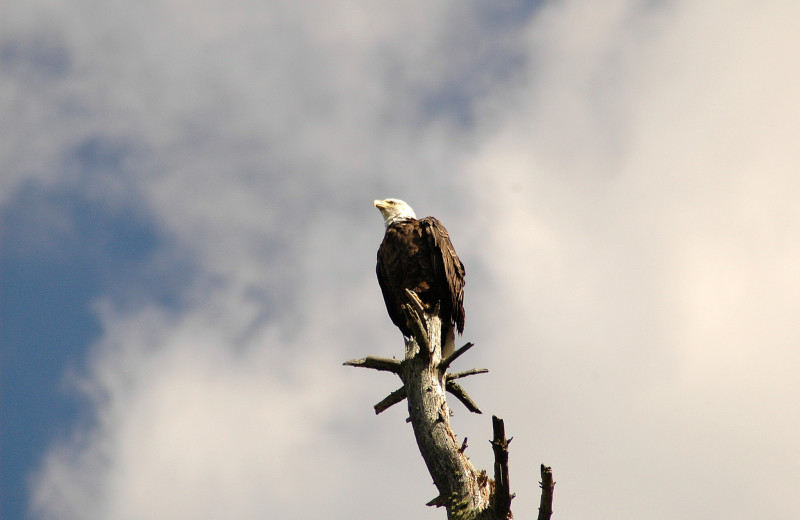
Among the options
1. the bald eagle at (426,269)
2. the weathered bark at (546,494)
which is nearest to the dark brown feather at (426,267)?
the bald eagle at (426,269)

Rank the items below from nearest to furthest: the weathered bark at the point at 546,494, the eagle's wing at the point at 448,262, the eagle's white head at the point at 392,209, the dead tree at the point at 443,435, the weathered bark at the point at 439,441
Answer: the weathered bark at the point at 546,494 < the dead tree at the point at 443,435 < the weathered bark at the point at 439,441 < the eagle's wing at the point at 448,262 < the eagle's white head at the point at 392,209

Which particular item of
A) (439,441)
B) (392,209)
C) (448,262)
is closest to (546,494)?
(439,441)

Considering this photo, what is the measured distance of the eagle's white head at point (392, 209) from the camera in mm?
9688

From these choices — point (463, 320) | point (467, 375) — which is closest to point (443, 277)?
point (463, 320)

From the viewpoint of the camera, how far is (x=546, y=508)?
3.66 meters

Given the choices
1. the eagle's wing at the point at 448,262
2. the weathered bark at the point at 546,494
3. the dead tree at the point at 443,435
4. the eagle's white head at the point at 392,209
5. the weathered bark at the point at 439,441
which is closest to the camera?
the weathered bark at the point at 546,494

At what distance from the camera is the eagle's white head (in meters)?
9.69

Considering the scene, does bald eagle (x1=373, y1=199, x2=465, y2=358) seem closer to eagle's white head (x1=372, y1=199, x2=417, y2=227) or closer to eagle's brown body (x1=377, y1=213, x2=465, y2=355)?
eagle's brown body (x1=377, y1=213, x2=465, y2=355)

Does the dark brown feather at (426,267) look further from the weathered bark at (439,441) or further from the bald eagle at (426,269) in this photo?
the weathered bark at (439,441)

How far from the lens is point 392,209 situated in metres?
9.80

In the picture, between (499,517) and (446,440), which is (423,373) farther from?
(499,517)

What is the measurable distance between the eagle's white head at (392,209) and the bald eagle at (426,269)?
138 cm

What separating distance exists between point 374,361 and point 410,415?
0.54 metres

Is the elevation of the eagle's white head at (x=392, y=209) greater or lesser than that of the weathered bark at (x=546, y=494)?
greater
